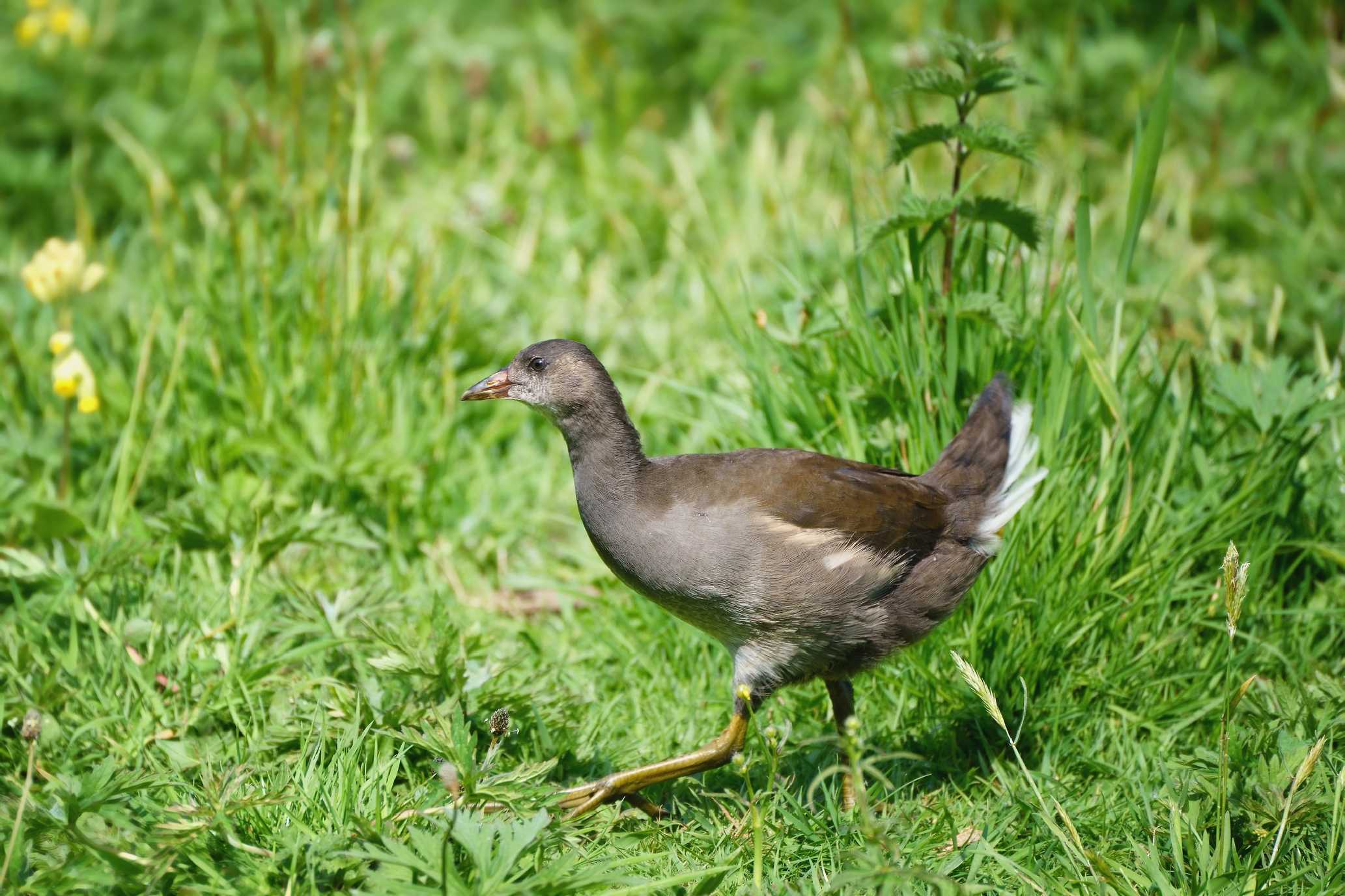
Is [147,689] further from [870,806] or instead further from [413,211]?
[413,211]

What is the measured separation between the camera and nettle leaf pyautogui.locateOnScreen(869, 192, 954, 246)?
3027 millimetres

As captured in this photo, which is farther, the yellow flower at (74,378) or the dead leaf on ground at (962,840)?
the yellow flower at (74,378)

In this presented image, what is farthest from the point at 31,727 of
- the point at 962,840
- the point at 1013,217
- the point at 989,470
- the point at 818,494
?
the point at 1013,217

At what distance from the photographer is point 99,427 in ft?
12.8

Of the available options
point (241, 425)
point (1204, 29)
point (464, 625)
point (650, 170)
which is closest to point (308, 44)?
point (241, 425)

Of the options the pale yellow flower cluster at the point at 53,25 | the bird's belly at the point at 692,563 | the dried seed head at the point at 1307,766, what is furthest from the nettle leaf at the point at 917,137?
the pale yellow flower cluster at the point at 53,25

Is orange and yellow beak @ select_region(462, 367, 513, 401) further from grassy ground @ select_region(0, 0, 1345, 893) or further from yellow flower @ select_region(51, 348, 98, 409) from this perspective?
yellow flower @ select_region(51, 348, 98, 409)

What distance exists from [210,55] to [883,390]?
12.8 feet

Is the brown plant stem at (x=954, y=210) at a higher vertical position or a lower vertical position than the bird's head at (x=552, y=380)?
higher

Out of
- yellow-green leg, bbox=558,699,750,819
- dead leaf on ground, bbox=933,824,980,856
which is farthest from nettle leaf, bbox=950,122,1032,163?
dead leaf on ground, bbox=933,824,980,856

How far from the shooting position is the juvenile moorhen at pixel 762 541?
9.03 feet

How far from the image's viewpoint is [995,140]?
303 centimetres

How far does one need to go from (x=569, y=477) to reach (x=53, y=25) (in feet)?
8.16

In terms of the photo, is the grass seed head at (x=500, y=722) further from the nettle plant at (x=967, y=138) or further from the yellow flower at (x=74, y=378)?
the yellow flower at (x=74, y=378)
